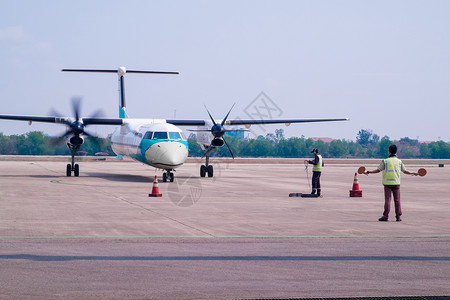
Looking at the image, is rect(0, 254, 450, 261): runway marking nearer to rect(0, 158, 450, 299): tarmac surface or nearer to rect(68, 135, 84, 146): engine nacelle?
rect(0, 158, 450, 299): tarmac surface

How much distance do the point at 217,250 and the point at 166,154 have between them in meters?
19.1

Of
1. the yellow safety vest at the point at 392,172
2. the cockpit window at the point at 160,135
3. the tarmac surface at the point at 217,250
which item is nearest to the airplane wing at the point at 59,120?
the cockpit window at the point at 160,135

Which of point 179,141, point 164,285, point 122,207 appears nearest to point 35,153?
point 179,141

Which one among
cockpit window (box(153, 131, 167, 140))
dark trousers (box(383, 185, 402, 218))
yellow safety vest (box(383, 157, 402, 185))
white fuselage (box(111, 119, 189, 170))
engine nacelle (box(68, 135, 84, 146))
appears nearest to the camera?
dark trousers (box(383, 185, 402, 218))

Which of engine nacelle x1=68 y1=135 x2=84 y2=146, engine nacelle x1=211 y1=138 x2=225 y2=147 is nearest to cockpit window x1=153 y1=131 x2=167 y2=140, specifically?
engine nacelle x1=211 y1=138 x2=225 y2=147

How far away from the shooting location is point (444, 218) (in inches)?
608

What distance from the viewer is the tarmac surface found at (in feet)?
24.1

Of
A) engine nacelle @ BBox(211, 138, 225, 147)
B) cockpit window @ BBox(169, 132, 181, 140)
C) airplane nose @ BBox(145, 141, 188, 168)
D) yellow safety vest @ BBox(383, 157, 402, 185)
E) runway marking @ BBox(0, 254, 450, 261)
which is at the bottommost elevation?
runway marking @ BBox(0, 254, 450, 261)

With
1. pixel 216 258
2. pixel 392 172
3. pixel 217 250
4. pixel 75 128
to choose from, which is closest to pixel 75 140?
pixel 75 128

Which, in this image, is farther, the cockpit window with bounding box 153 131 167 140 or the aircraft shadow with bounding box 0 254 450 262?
the cockpit window with bounding box 153 131 167 140

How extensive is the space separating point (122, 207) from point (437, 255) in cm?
967

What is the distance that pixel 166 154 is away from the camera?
2911cm

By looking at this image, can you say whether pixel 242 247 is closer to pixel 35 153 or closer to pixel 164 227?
pixel 164 227

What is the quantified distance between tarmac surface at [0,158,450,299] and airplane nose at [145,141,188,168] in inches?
392
